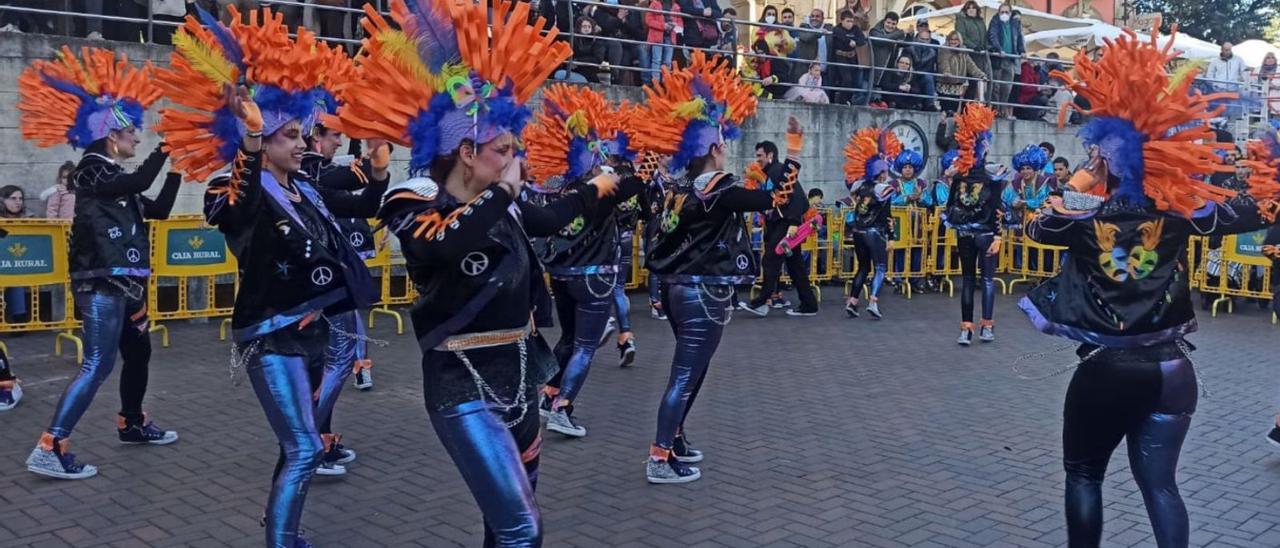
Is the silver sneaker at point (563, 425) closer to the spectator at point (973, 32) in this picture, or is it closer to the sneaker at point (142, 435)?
the sneaker at point (142, 435)

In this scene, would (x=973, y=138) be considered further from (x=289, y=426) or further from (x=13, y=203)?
(x=13, y=203)

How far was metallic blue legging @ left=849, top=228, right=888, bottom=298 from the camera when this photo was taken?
45.0ft

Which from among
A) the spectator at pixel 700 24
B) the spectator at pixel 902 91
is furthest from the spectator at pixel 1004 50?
the spectator at pixel 700 24

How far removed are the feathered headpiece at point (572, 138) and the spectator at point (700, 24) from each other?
8636 mm

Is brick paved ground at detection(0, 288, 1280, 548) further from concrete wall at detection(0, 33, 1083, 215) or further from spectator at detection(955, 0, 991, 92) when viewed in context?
spectator at detection(955, 0, 991, 92)

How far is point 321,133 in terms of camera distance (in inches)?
259

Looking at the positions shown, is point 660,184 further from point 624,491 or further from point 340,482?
point 340,482

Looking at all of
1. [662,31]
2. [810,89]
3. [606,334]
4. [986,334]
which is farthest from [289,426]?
[810,89]

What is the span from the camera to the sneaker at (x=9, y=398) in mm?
8031

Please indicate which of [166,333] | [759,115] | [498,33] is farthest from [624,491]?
[759,115]

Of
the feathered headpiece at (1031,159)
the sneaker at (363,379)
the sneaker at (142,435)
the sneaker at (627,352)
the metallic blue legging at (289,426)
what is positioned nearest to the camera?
the metallic blue legging at (289,426)

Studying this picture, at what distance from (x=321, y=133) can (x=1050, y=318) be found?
4140mm

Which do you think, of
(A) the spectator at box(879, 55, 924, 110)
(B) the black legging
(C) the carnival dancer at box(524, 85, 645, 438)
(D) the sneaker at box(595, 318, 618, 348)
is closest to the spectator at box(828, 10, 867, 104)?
(A) the spectator at box(879, 55, 924, 110)

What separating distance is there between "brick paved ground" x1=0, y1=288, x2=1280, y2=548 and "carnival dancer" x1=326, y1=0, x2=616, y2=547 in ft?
5.50
